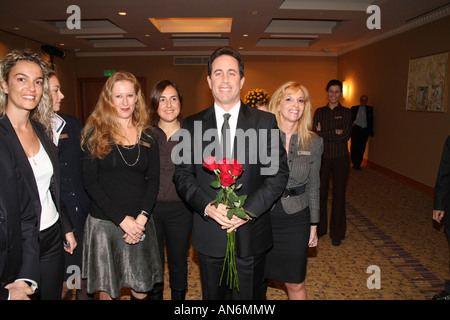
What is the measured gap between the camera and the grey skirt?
2.19 meters

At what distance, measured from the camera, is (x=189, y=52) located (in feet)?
40.1

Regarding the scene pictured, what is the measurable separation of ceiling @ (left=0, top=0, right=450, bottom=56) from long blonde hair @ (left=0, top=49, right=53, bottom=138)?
437 cm

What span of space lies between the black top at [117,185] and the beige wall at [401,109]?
6.31 meters

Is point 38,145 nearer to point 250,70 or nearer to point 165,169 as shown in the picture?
point 165,169

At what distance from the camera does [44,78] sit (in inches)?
77.4

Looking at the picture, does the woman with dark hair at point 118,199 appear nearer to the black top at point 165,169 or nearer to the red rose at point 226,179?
the black top at point 165,169

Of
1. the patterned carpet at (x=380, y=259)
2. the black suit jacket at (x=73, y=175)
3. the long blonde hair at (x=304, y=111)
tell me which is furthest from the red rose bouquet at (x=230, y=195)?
the patterned carpet at (x=380, y=259)

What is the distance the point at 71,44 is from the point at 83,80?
2190 mm

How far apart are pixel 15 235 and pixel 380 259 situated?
376cm

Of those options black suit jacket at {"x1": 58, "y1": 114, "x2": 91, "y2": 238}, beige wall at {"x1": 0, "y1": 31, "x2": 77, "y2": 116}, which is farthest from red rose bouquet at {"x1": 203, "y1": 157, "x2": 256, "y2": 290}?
beige wall at {"x1": 0, "y1": 31, "x2": 77, "y2": 116}

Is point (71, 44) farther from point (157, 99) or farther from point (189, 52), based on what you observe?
point (157, 99)

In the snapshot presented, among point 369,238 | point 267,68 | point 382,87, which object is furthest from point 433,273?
point 267,68

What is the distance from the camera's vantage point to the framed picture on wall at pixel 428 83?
20.7 ft

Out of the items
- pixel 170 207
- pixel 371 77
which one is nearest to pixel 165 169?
pixel 170 207
